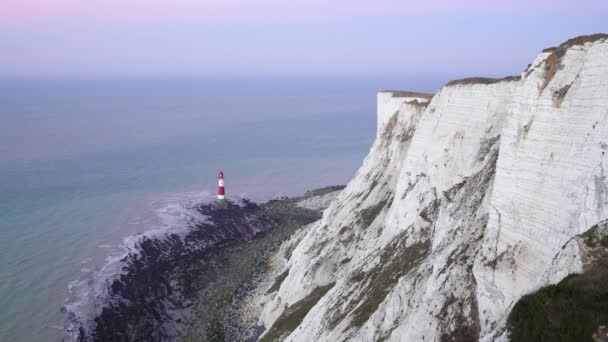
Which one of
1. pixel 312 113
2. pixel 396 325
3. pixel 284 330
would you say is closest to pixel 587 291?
pixel 396 325

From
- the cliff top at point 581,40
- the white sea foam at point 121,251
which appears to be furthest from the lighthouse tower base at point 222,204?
the cliff top at point 581,40

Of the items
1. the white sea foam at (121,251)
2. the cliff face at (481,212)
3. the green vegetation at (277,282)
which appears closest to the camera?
the cliff face at (481,212)

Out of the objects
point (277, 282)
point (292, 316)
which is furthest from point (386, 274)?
point (277, 282)

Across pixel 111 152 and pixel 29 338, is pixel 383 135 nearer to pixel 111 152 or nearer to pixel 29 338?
pixel 29 338

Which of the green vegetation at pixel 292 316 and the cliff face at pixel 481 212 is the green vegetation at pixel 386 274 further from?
the green vegetation at pixel 292 316

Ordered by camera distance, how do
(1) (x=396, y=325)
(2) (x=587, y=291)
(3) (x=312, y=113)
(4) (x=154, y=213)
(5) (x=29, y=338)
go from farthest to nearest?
(3) (x=312, y=113)
(4) (x=154, y=213)
(5) (x=29, y=338)
(1) (x=396, y=325)
(2) (x=587, y=291)

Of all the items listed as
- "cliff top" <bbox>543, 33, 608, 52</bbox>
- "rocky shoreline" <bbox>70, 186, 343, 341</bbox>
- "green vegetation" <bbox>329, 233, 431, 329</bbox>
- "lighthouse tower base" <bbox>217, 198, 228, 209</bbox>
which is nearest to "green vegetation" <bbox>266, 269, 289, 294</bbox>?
"rocky shoreline" <bbox>70, 186, 343, 341</bbox>
